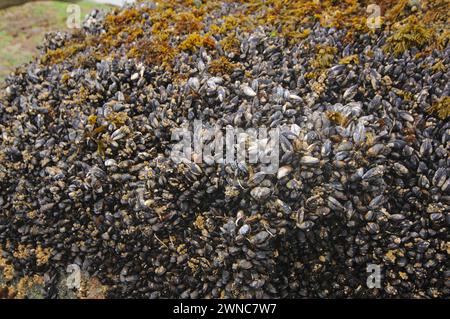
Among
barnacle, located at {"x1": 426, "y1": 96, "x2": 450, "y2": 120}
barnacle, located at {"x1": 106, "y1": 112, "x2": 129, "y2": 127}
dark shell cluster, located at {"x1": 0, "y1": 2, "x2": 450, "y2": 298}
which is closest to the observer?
dark shell cluster, located at {"x1": 0, "y1": 2, "x2": 450, "y2": 298}

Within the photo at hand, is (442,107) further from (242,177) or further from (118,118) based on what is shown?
(118,118)

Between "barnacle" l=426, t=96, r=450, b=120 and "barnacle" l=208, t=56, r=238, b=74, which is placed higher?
"barnacle" l=208, t=56, r=238, b=74

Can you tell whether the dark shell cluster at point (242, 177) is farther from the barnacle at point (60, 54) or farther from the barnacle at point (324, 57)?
the barnacle at point (60, 54)

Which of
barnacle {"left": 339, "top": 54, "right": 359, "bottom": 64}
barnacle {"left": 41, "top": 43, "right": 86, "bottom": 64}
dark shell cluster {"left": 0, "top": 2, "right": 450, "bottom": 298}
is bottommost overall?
dark shell cluster {"left": 0, "top": 2, "right": 450, "bottom": 298}

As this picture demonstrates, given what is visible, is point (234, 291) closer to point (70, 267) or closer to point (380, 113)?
point (70, 267)

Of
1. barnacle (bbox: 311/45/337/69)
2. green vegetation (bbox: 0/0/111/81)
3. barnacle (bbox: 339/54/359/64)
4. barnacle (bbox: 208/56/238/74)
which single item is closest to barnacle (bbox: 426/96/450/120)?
barnacle (bbox: 339/54/359/64)

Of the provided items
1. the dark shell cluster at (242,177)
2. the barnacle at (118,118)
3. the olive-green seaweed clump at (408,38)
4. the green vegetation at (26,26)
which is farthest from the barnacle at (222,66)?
the green vegetation at (26,26)

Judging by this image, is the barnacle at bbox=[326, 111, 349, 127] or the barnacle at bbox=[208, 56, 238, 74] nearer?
the barnacle at bbox=[326, 111, 349, 127]

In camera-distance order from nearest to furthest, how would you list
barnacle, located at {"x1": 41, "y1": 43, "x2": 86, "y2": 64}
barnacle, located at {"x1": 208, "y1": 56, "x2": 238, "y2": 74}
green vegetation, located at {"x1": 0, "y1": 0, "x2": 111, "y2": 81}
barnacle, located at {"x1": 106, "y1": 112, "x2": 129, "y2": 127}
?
1. barnacle, located at {"x1": 106, "y1": 112, "x2": 129, "y2": 127}
2. barnacle, located at {"x1": 208, "y1": 56, "x2": 238, "y2": 74}
3. barnacle, located at {"x1": 41, "y1": 43, "x2": 86, "y2": 64}
4. green vegetation, located at {"x1": 0, "y1": 0, "x2": 111, "y2": 81}

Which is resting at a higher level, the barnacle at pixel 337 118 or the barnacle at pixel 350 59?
the barnacle at pixel 350 59

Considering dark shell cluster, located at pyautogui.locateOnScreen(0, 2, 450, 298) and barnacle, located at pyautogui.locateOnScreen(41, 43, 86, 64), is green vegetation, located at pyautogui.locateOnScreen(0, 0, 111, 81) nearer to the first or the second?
barnacle, located at pyautogui.locateOnScreen(41, 43, 86, 64)
